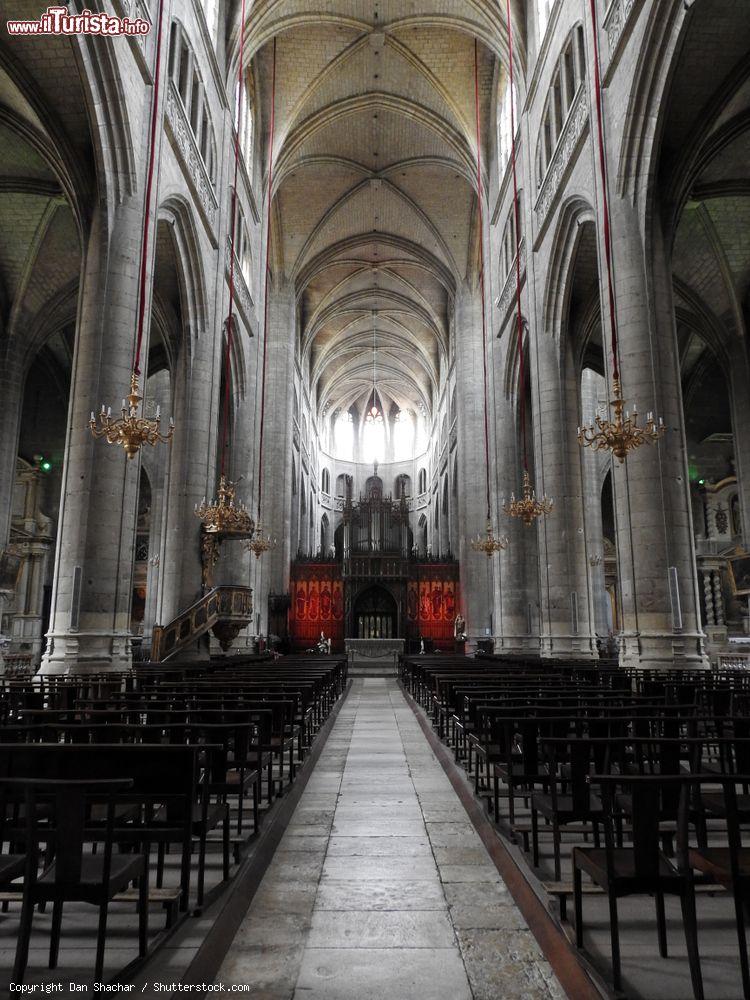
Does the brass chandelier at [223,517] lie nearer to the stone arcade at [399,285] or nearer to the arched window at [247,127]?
the stone arcade at [399,285]

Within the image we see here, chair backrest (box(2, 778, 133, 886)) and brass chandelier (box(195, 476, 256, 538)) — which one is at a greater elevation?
brass chandelier (box(195, 476, 256, 538))

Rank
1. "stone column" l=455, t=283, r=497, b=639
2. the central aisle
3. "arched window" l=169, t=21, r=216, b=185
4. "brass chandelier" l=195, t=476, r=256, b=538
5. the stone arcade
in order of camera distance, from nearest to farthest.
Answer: the central aisle → the stone arcade → "arched window" l=169, t=21, r=216, b=185 → "brass chandelier" l=195, t=476, r=256, b=538 → "stone column" l=455, t=283, r=497, b=639

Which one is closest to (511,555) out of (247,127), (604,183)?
(604,183)

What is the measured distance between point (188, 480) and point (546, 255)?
1068 centimetres

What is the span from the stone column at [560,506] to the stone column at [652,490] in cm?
482

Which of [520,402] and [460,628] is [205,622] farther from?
[460,628]

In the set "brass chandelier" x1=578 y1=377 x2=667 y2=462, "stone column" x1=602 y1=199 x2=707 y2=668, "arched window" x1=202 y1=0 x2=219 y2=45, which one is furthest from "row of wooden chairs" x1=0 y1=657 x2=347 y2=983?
"arched window" x1=202 y1=0 x2=219 y2=45

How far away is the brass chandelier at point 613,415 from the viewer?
10.3m

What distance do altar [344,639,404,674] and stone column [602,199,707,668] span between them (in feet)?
50.6

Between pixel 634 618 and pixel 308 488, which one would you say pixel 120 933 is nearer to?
pixel 634 618

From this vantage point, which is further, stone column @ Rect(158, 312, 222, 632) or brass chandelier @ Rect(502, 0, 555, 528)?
stone column @ Rect(158, 312, 222, 632)

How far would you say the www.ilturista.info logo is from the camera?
937 centimetres

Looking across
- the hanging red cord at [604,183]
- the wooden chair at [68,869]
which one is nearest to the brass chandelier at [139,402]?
the wooden chair at [68,869]

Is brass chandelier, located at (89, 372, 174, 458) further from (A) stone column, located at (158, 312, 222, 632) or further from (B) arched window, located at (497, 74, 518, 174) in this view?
(B) arched window, located at (497, 74, 518, 174)
